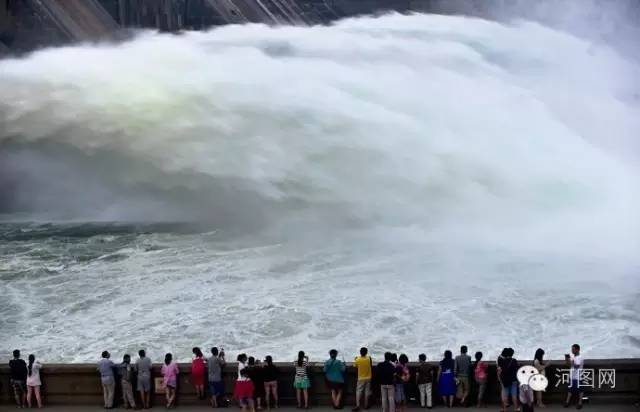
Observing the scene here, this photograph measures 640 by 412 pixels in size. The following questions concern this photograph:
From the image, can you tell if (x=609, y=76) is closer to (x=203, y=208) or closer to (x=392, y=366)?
(x=203, y=208)

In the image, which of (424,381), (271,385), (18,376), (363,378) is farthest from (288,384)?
(18,376)

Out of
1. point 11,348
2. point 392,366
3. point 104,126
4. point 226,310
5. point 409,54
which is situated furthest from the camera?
point 409,54

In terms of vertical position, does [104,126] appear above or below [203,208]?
above

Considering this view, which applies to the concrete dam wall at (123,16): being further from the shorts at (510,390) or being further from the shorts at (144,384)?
the shorts at (510,390)

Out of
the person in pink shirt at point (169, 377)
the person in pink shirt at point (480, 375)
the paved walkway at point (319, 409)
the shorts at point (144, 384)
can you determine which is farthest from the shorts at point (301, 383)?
the person in pink shirt at point (480, 375)

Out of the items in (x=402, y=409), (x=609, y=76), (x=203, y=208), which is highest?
(x=609, y=76)

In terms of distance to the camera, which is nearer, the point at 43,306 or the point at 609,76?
the point at 43,306

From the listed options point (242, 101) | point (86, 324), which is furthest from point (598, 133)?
point (86, 324)
